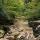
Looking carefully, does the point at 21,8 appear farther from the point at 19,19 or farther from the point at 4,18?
the point at 4,18

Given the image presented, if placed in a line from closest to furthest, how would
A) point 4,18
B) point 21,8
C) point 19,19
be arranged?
point 4,18 → point 19,19 → point 21,8

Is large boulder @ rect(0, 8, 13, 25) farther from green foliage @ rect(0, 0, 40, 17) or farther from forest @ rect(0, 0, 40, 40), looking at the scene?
green foliage @ rect(0, 0, 40, 17)

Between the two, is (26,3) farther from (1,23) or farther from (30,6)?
(1,23)

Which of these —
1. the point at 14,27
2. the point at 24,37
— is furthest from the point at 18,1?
the point at 24,37

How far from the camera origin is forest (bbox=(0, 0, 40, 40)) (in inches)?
161

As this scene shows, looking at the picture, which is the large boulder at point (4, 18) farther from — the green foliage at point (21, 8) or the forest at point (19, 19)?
the green foliage at point (21, 8)

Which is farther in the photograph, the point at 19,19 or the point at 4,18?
the point at 19,19

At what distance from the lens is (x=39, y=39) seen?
12.1ft

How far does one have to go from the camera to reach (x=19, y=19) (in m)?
5.05

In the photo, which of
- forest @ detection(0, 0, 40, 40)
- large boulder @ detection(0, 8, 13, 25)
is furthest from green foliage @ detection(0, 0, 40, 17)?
large boulder @ detection(0, 8, 13, 25)

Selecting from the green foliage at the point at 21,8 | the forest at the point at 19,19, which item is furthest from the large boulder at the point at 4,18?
the green foliage at the point at 21,8

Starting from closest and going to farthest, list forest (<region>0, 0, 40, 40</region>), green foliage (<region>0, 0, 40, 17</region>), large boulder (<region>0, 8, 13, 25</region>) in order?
forest (<region>0, 0, 40, 40</region>)
large boulder (<region>0, 8, 13, 25</region>)
green foliage (<region>0, 0, 40, 17</region>)

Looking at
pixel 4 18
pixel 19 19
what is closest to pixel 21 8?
pixel 19 19

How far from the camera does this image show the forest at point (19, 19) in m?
4.08
